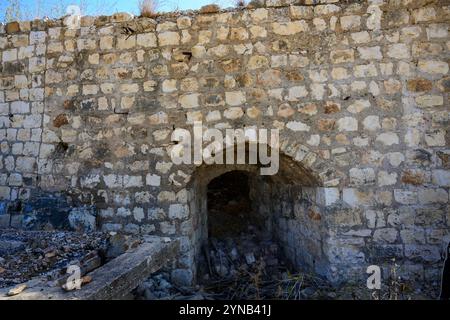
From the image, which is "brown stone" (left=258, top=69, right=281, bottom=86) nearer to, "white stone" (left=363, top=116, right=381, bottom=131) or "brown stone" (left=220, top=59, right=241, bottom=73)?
"brown stone" (left=220, top=59, right=241, bottom=73)

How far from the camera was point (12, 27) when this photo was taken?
458cm

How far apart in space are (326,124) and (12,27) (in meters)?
4.04

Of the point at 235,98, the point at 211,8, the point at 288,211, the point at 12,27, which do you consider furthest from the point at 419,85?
the point at 12,27

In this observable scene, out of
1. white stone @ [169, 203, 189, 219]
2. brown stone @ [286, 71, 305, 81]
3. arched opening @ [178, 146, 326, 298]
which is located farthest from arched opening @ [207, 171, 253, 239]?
brown stone @ [286, 71, 305, 81]

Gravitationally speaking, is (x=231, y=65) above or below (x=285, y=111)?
above

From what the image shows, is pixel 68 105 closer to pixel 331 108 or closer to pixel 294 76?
pixel 294 76

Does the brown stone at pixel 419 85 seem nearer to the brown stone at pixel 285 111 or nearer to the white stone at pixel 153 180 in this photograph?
the brown stone at pixel 285 111

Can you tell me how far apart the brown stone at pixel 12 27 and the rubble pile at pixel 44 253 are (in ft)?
8.43

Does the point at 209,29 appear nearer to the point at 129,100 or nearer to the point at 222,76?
the point at 222,76

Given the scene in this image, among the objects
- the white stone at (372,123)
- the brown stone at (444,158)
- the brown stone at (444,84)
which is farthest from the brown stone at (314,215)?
the brown stone at (444,84)

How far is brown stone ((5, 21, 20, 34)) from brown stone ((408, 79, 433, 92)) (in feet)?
15.4

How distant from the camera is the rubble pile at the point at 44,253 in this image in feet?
8.47

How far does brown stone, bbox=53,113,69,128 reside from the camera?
4340 mm
